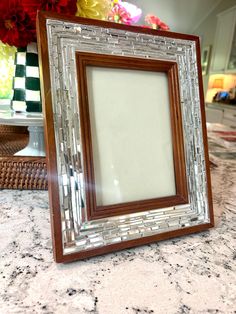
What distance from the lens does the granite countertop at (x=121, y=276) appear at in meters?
0.29

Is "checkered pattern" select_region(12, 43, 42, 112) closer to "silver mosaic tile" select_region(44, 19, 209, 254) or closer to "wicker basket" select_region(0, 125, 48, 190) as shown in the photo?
"wicker basket" select_region(0, 125, 48, 190)

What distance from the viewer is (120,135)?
0.42 metres

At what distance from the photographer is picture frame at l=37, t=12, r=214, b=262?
0.36 m

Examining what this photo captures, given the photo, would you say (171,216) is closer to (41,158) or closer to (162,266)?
(162,266)

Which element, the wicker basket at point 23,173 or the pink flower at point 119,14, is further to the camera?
the pink flower at point 119,14

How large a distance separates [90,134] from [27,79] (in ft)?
1.27

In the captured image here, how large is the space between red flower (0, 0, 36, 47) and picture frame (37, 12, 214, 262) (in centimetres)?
21

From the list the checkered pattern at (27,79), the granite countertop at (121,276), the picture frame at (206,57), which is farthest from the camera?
the picture frame at (206,57)

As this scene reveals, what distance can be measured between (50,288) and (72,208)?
101 millimetres

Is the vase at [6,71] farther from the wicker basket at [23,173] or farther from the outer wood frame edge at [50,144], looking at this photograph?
the outer wood frame edge at [50,144]

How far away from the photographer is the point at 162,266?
0.36 m

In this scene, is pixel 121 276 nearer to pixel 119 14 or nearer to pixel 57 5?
pixel 57 5

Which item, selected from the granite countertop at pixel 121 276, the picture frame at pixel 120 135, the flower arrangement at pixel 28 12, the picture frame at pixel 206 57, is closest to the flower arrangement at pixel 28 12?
the flower arrangement at pixel 28 12

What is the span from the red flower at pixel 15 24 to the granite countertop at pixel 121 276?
0.40 metres
